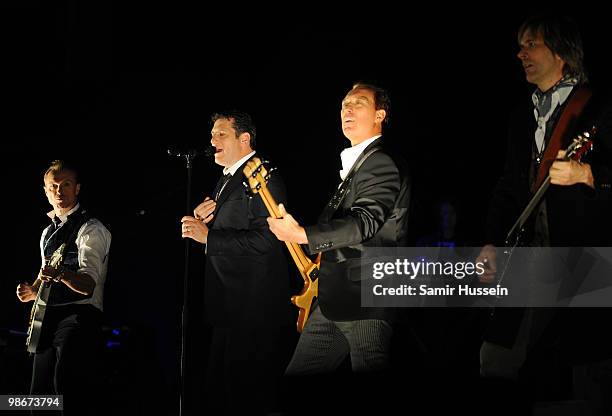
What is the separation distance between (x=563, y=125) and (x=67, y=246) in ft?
10.6

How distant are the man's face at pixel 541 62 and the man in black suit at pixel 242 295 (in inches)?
67.7

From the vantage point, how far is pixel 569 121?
3.16 meters

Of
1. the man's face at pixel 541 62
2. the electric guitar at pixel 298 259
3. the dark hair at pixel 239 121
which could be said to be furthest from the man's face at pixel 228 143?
the man's face at pixel 541 62

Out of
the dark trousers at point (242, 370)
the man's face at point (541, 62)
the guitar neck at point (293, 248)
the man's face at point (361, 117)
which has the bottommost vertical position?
the dark trousers at point (242, 370)

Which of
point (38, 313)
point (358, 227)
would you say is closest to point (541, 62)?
point (358, 227)

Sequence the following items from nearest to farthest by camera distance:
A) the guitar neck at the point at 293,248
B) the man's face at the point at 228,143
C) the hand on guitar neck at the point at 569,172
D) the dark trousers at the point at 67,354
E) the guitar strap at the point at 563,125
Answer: the hand on guitar neck at the point at 569,172
the guitar strap at the point at 563,125
the guitar neck at the point at 293,248
the dark trousers at the point at 67,354
the man's face at the point at 228,143

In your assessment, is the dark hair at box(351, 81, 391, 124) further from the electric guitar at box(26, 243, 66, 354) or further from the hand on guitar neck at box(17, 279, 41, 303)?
the hand on guitar neck at box(17, 279, 41, 303)

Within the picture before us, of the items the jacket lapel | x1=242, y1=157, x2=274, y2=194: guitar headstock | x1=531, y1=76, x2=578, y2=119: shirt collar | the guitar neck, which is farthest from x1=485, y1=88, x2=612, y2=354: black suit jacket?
x1=242, y1=157, x2=274, y2=194: guitar headstock

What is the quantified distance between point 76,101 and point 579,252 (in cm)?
431

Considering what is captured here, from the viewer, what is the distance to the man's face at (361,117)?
11.9 ft

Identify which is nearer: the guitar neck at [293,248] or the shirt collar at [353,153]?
the shirt collar at [353,153]

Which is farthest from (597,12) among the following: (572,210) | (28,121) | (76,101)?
(28,121)

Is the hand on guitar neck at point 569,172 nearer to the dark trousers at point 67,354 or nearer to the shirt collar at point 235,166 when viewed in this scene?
the shirt collar at point 235,166

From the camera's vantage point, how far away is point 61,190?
5020mm
